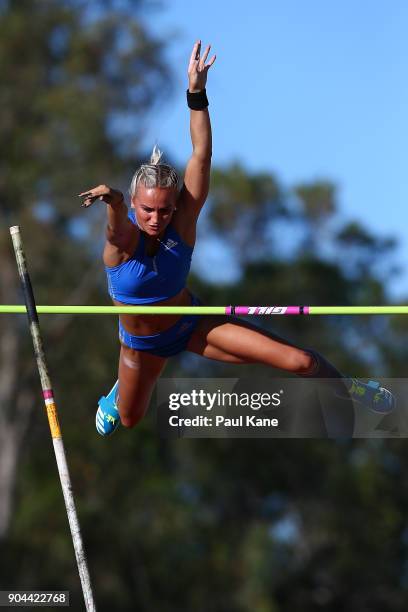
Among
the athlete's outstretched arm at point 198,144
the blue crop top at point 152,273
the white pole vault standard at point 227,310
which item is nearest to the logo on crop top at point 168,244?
the blue crop top at point 152,273

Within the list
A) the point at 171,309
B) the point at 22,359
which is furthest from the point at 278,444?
the point at 171,309

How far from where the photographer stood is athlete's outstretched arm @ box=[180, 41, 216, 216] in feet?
24.1

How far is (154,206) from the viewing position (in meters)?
7.25

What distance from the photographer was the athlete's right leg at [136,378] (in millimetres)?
7984

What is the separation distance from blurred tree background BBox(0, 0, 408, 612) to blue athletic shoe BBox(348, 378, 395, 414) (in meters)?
14.9

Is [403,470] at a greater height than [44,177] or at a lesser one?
lesser

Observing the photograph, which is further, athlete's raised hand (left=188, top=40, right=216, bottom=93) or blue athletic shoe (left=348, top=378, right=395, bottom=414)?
blue athletic shoe (left=348, top=378, right=395, bottom=414)

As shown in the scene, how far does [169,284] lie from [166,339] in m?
0.46

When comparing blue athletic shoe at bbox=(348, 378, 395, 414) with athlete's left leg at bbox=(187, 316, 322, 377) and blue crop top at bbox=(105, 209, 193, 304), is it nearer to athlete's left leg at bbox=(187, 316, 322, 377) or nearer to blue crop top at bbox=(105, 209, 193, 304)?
athlete's left leg at bbox=(187, 316, 322, 377)

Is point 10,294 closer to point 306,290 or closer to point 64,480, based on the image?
point 306,290

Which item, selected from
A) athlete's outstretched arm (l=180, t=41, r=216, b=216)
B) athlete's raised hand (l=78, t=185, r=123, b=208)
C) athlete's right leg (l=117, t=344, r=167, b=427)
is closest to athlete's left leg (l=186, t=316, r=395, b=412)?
athlete's right leg (l=117, t=344, r=167, b=427)

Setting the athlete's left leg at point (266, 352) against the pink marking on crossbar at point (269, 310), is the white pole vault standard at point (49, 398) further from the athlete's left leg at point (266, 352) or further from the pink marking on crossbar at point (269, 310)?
the pink marking on crossbar at point (269, 310)

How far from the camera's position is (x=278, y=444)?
1115 inches

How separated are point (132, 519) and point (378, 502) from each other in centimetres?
663
